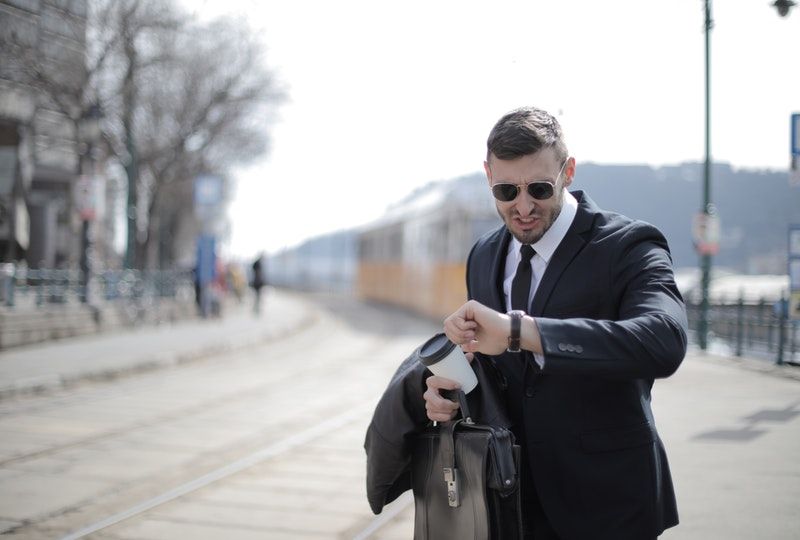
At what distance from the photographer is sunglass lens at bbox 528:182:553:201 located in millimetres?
2328

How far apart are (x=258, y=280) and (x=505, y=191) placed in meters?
28.3

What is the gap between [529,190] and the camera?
2.33 m

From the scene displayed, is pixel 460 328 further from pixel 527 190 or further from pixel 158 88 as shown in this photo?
pixel 158 88

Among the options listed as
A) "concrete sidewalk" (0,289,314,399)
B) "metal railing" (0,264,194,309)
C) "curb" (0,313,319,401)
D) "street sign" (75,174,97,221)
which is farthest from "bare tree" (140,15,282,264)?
"curb" (0,313,319,401)

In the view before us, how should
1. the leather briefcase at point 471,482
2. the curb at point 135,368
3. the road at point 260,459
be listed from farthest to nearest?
the curb at point 135,368
the road at point 260,459
the leather briefcase at point 471,482

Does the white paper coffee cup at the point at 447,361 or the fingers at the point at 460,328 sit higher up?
the fingers at the point at 460,328

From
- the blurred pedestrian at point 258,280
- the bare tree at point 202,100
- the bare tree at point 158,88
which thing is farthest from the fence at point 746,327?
the bare tree at point 202,100

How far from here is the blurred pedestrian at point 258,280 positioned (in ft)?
98.0

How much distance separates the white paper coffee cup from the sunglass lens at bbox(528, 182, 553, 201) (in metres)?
0.41

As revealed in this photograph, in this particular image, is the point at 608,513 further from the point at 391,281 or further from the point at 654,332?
the point at 391,281

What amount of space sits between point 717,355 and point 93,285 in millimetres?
11626

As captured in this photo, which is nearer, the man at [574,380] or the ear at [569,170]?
the man at [574,380]

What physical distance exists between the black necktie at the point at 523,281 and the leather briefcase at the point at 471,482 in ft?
1.05

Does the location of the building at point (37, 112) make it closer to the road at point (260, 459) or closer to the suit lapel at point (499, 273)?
the road at point (260, 459)
